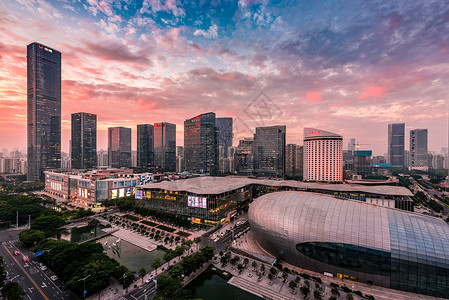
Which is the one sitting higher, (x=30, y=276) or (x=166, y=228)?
(x=30, y=276)

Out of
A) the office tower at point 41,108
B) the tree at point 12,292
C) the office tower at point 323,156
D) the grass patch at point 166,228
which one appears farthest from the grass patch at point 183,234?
the office tower at point 41,108

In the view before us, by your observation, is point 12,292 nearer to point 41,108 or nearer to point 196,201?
point 196,201

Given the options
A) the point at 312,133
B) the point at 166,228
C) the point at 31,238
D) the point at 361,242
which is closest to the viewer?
the point at 361,242

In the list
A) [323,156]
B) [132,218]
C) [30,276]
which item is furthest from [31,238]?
[323,156]

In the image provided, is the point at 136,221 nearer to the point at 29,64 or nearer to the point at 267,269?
the point at 267,269

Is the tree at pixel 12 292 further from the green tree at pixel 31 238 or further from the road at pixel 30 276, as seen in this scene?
the green tree at pixel 31 238

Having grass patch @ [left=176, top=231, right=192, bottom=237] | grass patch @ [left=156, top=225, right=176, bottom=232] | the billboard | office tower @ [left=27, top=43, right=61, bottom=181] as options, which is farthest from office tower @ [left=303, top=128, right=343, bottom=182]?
office tower @ [left=27, top=43, right=61, bottom=181]
